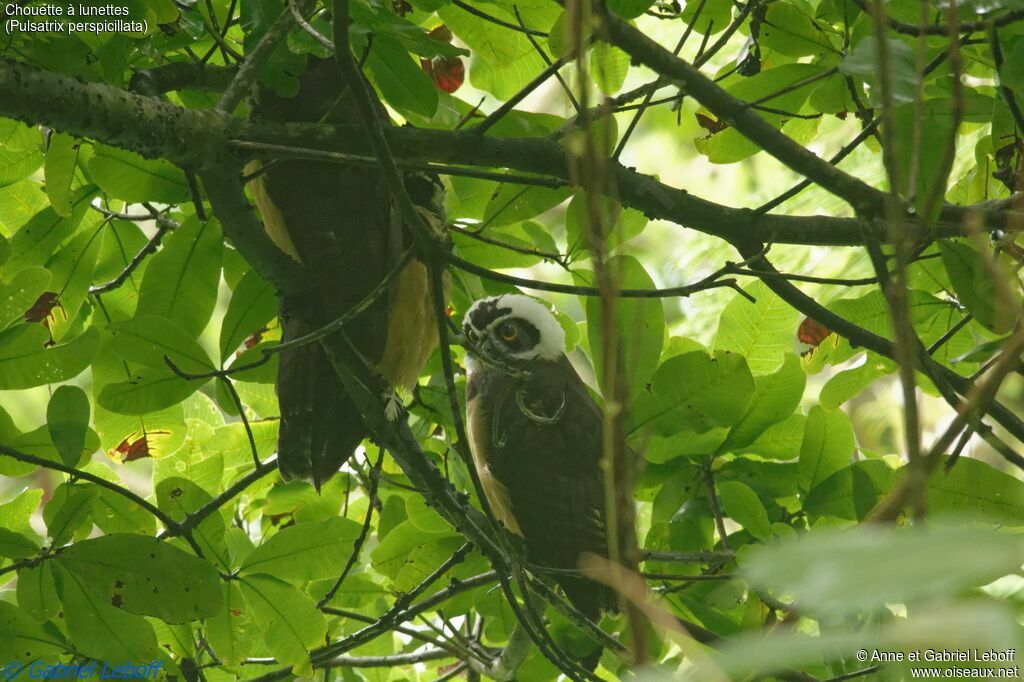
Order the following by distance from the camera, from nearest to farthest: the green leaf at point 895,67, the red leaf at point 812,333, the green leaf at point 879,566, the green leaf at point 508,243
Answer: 1. the green leaf at point 879,566
2. the green leaf at point 895,67
3. the green leaf at point 508,243
4. the red leaf at point 812,333

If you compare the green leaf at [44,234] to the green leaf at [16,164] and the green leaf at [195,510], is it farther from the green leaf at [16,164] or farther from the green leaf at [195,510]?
the green leaf at [195,510]

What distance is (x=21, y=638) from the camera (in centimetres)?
230

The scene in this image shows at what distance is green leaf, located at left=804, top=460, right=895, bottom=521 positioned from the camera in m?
2.60

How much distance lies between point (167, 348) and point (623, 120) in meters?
7.33

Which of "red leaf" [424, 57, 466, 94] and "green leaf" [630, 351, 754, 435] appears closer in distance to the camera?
"green leaf" [630, 351, 754, 435]

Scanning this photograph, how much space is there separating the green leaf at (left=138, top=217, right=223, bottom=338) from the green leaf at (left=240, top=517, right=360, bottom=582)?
2.24 ft

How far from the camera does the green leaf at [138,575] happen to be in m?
2.24

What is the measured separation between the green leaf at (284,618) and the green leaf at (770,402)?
4.45ft

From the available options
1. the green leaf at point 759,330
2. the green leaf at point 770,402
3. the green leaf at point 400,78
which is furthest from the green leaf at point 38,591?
the green leaf at point 759,330

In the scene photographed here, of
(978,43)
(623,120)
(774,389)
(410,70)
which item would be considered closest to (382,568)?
(774,389)

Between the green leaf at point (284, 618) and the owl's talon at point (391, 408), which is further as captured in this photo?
the owl's talon at point (391, 408)

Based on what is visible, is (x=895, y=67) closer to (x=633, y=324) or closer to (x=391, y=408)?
(x=633, y=324)

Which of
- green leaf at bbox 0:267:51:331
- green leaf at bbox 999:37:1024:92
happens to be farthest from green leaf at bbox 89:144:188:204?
green leaf at bbox 999:37:1024:92

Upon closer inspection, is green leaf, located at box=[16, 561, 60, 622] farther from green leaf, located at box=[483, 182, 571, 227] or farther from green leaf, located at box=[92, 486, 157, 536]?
green leaf, located at box=[483, 182, 571, 227]
